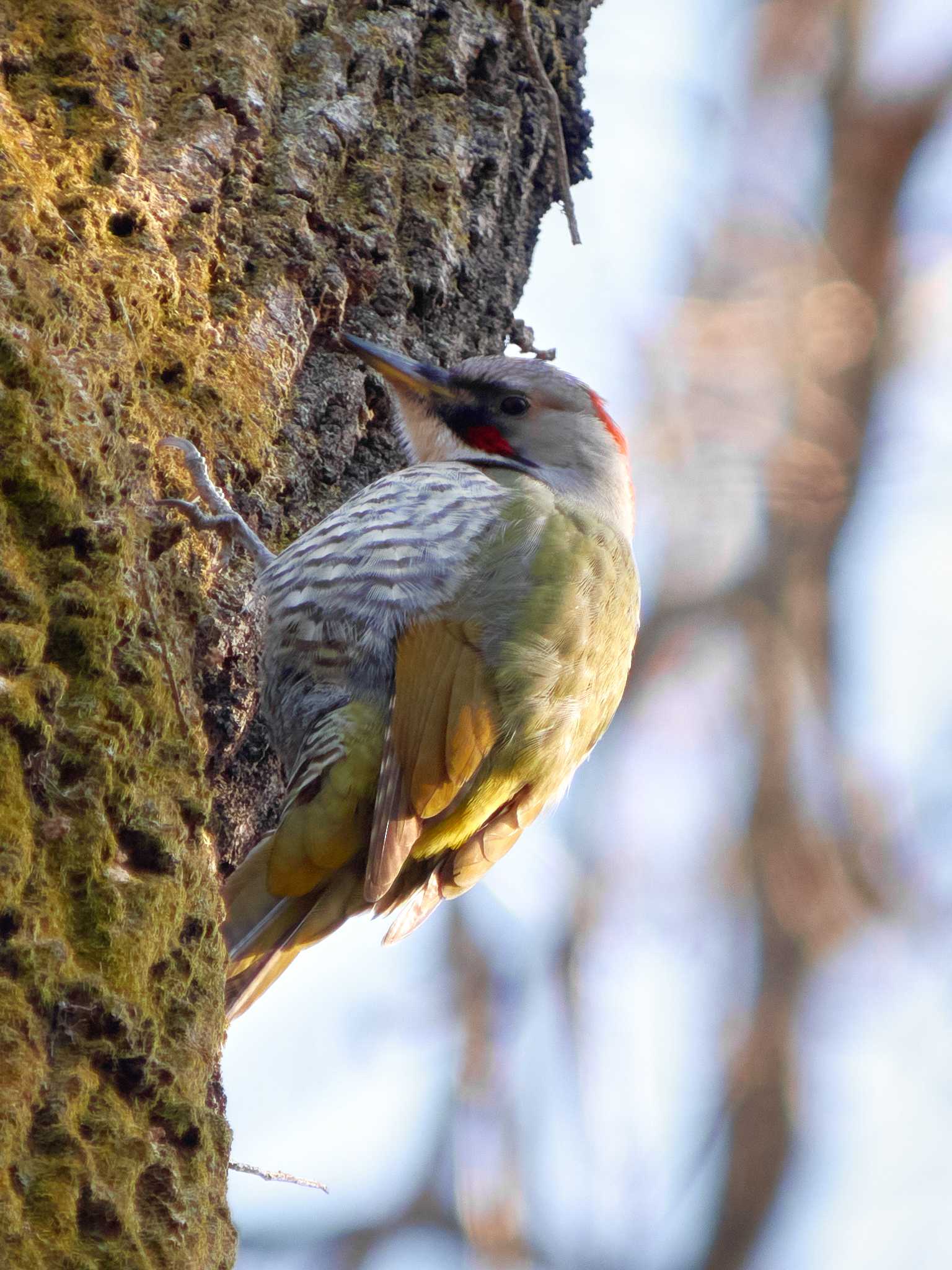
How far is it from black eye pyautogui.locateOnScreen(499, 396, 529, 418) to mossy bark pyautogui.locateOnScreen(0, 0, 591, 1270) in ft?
0.60

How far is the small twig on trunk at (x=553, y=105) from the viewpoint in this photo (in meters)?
3.58

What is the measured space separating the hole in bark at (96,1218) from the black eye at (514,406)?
2.62m

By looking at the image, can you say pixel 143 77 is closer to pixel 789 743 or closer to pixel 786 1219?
pixel 786 1219

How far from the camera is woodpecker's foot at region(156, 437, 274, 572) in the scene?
2418mm

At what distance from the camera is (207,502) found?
2486mm

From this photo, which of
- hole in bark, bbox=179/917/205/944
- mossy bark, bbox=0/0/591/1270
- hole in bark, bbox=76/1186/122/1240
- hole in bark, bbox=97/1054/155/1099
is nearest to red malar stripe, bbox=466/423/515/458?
mossy bark, bbox=0/0/591/1270

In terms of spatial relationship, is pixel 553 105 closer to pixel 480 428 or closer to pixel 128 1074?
pixel 480 428

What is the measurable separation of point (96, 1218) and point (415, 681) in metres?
1.55

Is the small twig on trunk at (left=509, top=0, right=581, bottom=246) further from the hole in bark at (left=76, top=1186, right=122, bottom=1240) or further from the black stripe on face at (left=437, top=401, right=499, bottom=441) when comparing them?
the hole in bark at (left=76, top=1186, right=122, bottom=1240)

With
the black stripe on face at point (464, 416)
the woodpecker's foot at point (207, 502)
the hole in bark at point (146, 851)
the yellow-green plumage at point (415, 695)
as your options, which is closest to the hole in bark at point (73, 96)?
the woodpecker's foot at point (207, 502)

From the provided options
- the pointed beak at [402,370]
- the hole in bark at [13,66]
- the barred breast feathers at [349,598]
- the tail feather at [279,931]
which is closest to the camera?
the hole in bark at [13,66]

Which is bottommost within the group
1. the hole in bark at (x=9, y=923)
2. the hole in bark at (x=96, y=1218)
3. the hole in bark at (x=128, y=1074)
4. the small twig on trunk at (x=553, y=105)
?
the hole in bark at (x=96, y=1218)

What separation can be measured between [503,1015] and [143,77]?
19.7 ft

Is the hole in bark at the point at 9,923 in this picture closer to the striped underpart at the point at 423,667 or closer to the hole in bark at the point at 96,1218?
the hole in bark at the point at 96,1218
